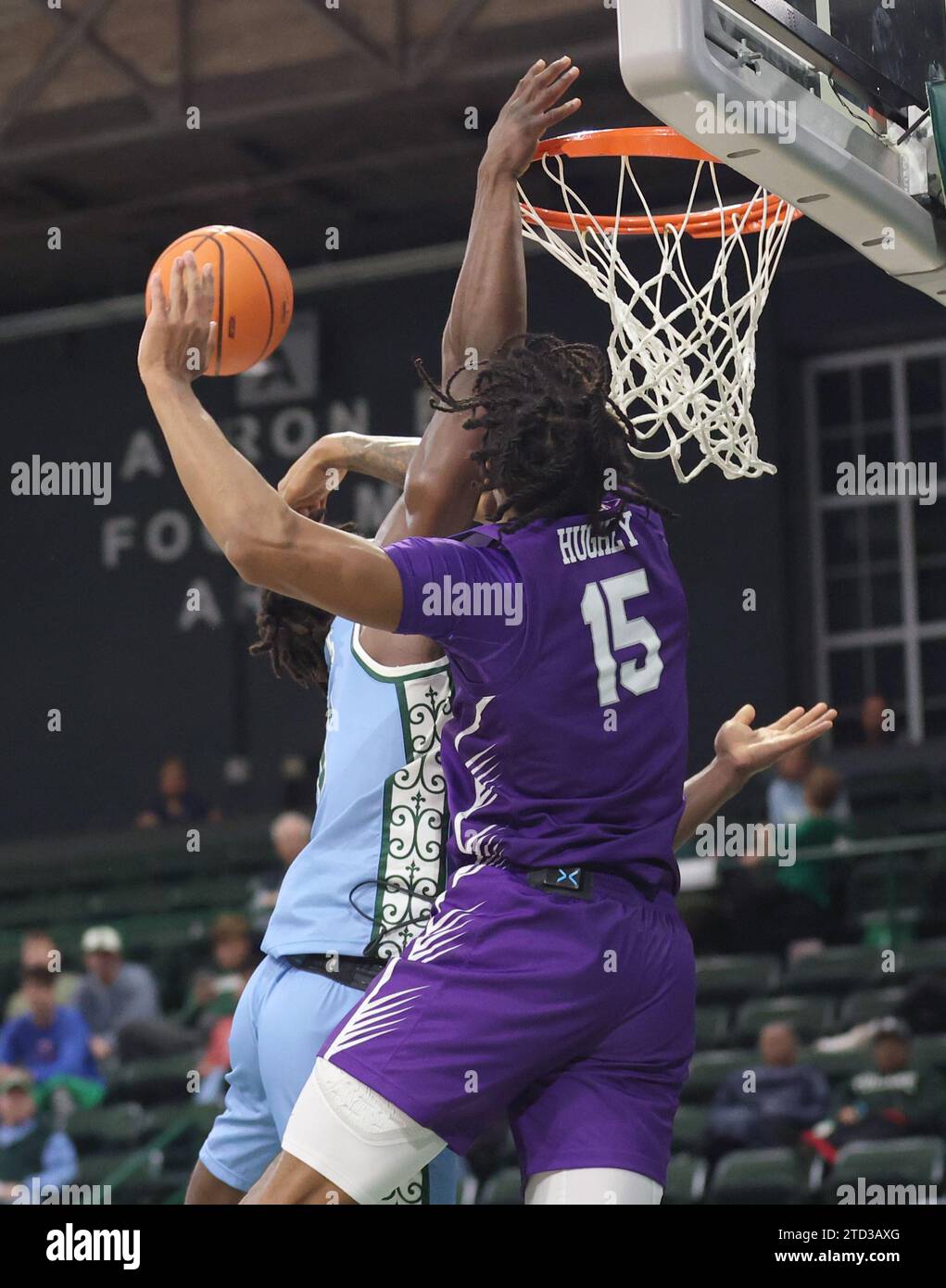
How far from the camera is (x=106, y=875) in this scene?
517 inches

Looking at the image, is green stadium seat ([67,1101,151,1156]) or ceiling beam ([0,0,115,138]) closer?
green stadium seat ([67,1101,151,1156])

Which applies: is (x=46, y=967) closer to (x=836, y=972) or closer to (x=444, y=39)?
(x=836, y=972)

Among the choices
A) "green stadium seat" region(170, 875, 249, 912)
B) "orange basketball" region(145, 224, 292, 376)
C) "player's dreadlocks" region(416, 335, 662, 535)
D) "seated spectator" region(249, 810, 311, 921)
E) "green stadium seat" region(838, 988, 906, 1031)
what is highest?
"orange basketball" region(145, 224, 292, 376)

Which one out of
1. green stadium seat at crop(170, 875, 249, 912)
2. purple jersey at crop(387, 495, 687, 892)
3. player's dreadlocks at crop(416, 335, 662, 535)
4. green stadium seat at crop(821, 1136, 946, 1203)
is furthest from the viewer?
green stadium seat at crop(170, 875, 249, 912)

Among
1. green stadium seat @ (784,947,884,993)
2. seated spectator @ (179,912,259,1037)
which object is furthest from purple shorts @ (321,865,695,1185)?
seated spectator @ (179,912,259,1037)

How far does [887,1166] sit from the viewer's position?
7.10 m

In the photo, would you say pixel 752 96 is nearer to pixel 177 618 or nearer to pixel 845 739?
pixel 845 739

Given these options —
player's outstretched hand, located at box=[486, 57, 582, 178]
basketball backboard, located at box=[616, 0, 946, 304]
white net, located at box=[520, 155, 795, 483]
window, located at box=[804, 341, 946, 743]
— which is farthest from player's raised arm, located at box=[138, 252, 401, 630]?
window, located at box=[804, 341, 946, 743]

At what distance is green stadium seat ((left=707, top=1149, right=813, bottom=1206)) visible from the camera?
7.11 m

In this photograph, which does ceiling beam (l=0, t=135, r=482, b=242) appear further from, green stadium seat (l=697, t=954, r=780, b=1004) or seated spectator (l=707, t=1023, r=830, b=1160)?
seated spectator (l=707, t=1023, r=830, b=1160)

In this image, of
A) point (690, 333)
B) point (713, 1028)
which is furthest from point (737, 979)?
point (690, 333)

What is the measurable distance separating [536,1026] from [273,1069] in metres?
0.67

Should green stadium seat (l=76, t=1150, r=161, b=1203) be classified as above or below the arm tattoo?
below

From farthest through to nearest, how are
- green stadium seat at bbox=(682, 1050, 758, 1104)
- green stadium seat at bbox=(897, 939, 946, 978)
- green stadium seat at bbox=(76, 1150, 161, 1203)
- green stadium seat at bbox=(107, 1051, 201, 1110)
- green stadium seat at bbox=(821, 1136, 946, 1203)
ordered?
green stadium seat at bbox=(107, 1051, 201, 1110)
green stadium seat at bbox=(897, 939, 946, 978)
green stadium seat at bbox=(76, 1150, 161, 1203)
green stadium seat at bbox=(682, 1050, 758, 1104)
green stadium seat at bbox=(821, 1136, 946, 1203)
